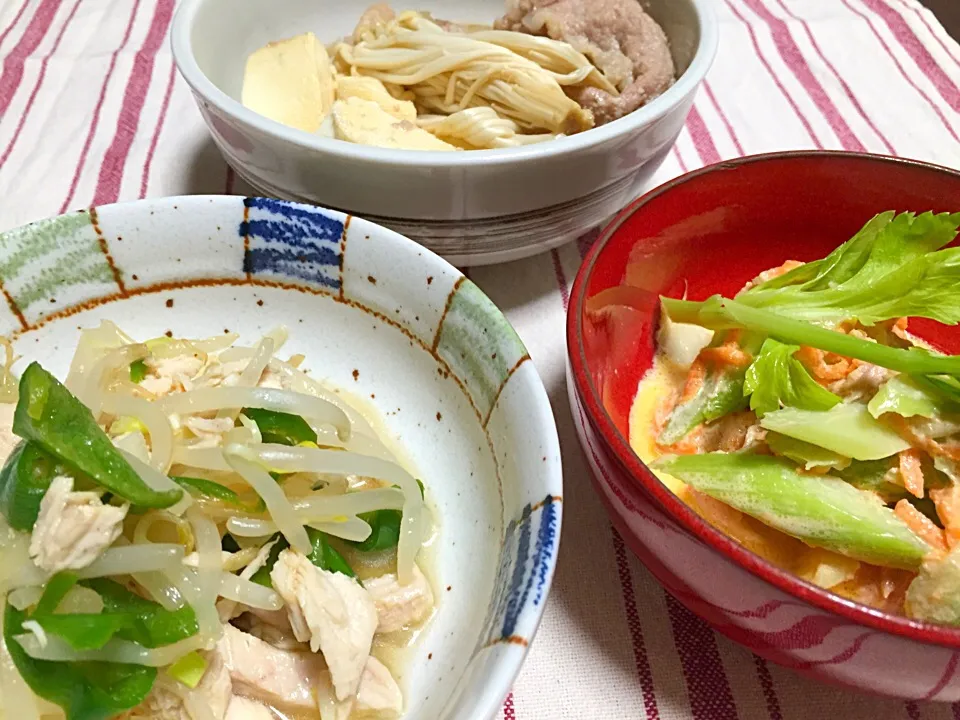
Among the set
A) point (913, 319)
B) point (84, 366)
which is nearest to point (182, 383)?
point (84, 366)

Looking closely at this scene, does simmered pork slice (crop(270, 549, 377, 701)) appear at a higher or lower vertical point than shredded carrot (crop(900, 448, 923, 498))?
lower

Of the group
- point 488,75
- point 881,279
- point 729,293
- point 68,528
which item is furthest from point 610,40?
point 68,528

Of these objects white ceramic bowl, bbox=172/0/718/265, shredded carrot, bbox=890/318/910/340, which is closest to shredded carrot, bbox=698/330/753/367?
shredded carrot, bbox=890/318/910/340

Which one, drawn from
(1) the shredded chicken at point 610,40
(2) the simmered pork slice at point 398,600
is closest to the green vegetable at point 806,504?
(2) the simmered pork slice at point 398,600

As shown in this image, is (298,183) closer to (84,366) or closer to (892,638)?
(84,366)

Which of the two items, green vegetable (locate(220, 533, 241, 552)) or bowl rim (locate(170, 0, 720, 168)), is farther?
bowl rim (locate(170, 0, 720, 168))

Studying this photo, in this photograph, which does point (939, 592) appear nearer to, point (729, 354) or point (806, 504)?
point (806, 504)

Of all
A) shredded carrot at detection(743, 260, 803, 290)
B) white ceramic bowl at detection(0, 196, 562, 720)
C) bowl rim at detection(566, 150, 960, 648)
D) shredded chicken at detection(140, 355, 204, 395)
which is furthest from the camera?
shredded carrot at detection(743, 260, 803, 290)

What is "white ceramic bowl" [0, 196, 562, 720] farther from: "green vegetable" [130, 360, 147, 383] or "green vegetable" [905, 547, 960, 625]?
"green vegetable" [905, 547, 960, 625]
